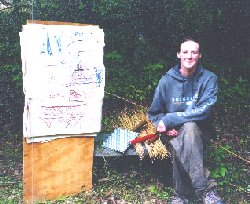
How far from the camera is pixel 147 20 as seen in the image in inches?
276

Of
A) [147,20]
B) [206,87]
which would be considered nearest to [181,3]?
[147,20]

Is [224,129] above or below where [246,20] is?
below

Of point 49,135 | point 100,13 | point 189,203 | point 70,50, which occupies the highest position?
point 100,13

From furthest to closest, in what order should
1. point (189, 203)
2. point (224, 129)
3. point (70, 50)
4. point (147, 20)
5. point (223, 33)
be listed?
point (223, 33)
point (147, 20)
point (224, 129)
point (189, 203)
point (70, 50)

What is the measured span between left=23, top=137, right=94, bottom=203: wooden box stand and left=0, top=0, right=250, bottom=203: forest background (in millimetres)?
1459

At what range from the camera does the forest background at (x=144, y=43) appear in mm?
6383

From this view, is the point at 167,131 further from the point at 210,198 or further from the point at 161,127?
the point at 210,198

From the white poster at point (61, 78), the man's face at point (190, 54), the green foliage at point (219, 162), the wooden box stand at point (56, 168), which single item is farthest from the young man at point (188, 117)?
the wooden box stand at point (56, 168)

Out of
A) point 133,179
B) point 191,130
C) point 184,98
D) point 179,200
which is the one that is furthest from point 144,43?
point 179,200

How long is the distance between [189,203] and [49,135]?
1.67 meters

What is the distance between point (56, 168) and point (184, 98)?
5.20ft

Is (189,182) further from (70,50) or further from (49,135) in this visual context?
(70,50)

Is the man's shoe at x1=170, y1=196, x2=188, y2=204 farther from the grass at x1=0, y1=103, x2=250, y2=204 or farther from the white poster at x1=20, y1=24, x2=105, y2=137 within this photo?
the white poster at x1=20, y1=24, x2=105, y2=137

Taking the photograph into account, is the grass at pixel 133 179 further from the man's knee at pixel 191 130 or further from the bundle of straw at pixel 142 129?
the man's knee at pixel 191 130
